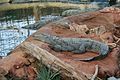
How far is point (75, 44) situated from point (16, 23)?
8768 mm

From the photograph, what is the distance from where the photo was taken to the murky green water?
34.3ft

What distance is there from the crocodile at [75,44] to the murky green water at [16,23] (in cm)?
297

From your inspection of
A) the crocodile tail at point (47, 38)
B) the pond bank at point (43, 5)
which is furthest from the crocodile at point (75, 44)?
the pond bank at point (43, 5)

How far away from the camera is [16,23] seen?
576 inches

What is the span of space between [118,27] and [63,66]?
366 centimetres

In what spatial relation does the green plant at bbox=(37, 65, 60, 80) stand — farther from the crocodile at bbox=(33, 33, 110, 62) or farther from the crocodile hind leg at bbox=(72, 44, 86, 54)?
the crocodile hind leg at bbox=(72, 44, 86, 54)

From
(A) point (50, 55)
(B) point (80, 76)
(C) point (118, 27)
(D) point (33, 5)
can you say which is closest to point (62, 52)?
(A) point (50, 55)

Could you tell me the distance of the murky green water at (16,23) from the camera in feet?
34.3

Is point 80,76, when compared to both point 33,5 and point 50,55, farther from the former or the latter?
point 33,5

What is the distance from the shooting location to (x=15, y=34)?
12.0m

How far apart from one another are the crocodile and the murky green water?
9.75 ft

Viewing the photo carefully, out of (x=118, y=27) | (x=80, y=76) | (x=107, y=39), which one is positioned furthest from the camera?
(x=118, y=27)

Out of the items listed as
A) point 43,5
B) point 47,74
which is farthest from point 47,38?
point 43,5

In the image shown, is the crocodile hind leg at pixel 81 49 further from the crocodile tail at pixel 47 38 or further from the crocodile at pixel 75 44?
the crocodile tail at pixel 47 38
